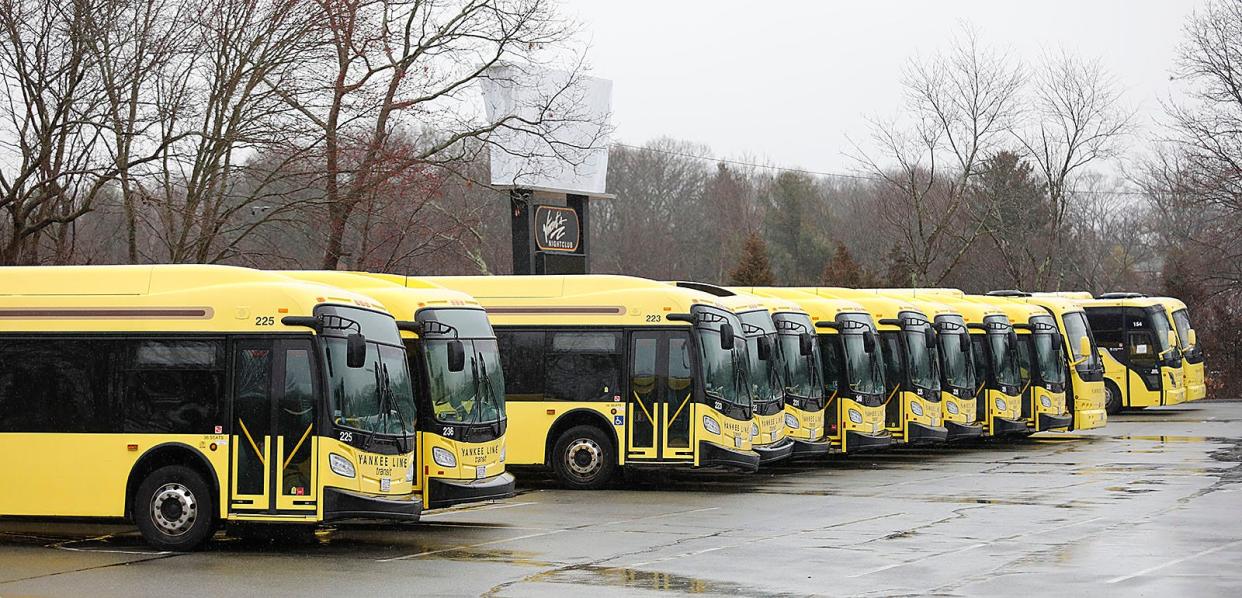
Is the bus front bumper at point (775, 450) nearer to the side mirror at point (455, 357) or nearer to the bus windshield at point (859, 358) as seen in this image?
the bus windshield at point (859, 358)

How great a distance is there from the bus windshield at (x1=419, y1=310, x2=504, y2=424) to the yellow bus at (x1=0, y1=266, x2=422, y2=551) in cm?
134

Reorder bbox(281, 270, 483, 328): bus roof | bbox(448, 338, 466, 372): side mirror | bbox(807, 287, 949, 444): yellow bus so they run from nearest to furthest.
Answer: bbox(448, 338, 466, 372): side mirror < bbox(281, 270, 483, 328): bus roof < bbox(807, 287, 949, 444): yellow bus

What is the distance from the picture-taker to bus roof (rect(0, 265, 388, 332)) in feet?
48.5

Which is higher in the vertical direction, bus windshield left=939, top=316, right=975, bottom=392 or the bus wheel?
bus windshield left=939, top=316, right=975, bottom=392

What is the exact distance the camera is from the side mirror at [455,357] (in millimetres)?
16688

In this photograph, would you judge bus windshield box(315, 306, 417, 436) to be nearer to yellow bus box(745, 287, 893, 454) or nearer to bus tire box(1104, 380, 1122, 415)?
yellow bus box(745, 287, 893, 454)

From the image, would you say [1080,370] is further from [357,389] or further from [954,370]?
[357,389]

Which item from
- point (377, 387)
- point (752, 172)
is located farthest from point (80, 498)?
point (752, 172)

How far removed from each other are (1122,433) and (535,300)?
1737cm

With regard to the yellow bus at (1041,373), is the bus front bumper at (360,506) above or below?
below

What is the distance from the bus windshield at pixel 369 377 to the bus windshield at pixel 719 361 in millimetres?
6287

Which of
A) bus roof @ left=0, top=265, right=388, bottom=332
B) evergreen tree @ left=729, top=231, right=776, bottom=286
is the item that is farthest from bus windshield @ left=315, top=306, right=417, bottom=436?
evergreen tree @ left=729, top=231, right=776, bottom=286

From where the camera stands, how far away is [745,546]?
14.9 meters

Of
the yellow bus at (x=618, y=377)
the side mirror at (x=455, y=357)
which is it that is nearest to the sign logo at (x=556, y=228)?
the yellow bus at (x=618, y=377)
